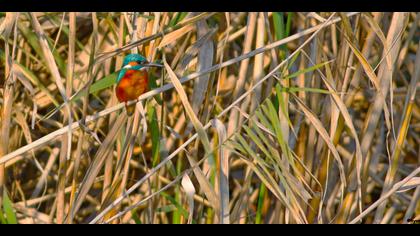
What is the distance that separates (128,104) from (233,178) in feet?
2.95

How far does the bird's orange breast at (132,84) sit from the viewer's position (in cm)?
133

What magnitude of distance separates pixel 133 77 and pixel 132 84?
1cm

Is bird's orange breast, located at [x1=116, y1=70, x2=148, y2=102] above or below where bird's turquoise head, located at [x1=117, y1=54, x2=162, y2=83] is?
below

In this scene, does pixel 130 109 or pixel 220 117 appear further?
pixel 220 117

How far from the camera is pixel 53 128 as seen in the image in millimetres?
2049

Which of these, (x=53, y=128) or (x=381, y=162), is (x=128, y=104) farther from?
(x=381, y=162)

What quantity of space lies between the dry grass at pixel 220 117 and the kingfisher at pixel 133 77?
28 mm

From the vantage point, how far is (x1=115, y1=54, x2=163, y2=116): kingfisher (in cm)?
133

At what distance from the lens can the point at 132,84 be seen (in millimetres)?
1332

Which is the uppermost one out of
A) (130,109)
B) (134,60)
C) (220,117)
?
(134,60)

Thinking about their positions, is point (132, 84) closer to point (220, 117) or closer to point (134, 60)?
point (134, 60)

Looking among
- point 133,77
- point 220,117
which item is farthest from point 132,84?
point 220,117

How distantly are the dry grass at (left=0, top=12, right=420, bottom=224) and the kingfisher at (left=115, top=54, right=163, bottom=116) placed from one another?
28 millimetres
